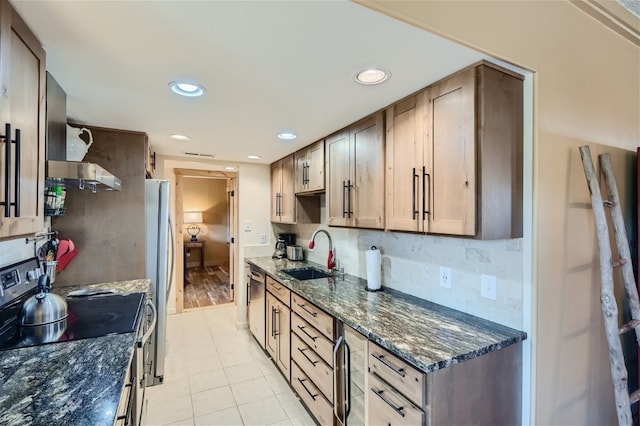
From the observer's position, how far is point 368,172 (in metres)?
2.10

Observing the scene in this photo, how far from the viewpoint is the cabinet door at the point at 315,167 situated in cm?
277

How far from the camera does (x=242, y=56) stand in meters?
1.31

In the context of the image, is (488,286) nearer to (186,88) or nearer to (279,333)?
(279,333)

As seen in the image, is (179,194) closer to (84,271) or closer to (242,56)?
(84,271)

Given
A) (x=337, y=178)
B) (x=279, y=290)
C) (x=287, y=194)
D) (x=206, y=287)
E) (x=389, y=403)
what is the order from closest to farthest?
1. (x=389, y=403)
2. (x=337, y=178)
3. (x=279, y=290)
4. (x=287, y=194)
5. (x=206, y=287)

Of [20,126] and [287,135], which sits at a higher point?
[287,135]

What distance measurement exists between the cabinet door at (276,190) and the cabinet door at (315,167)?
846 mm

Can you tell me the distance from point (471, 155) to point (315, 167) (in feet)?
5.48

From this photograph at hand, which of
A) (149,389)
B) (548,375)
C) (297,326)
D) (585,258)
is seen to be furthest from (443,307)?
(149,389)

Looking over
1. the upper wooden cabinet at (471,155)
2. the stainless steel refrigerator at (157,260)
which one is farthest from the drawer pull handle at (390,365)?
the stainless steel refrigerator at (157,260)

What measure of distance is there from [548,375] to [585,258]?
2.11 ft

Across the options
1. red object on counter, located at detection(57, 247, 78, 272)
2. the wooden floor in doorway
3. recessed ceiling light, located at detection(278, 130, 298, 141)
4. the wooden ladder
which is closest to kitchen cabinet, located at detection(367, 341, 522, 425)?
the wooden ladder

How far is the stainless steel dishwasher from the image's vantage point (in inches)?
125

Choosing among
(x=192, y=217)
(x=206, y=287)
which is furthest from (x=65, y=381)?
(x=192, y=217)
